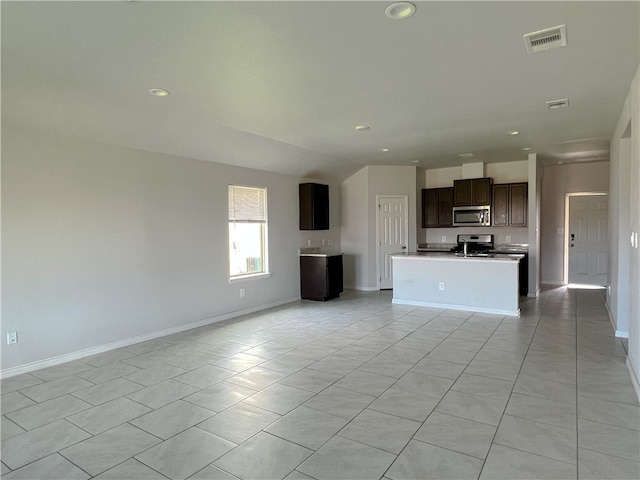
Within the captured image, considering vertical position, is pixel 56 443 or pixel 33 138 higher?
pixel 33 138

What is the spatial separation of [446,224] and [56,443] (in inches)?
296

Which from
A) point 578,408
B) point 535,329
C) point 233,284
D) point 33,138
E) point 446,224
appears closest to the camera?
point 578,408

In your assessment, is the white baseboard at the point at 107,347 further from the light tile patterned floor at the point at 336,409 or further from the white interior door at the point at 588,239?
the white interior door at the point at 588,239

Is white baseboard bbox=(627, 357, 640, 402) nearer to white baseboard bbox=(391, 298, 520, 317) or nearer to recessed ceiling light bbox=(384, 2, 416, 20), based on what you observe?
white baseboard bbox=(391, 298, 520, 317)

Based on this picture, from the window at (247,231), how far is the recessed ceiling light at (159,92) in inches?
99.2

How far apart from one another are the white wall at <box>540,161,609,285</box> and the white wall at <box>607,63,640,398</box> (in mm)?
2983

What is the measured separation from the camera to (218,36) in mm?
2502

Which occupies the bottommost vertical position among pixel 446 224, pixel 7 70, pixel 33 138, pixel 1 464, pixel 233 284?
pixel 1 464

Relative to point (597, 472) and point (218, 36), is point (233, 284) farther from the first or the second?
point (597, 472)

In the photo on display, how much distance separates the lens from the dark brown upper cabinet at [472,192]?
307 inches

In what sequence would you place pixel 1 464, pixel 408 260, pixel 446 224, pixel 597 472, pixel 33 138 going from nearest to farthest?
pixel 597 472, pixel 1 464, pixel 33 138, pixel 408 260, pixel 446 224

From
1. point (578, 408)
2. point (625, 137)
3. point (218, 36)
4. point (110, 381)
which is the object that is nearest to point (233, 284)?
point (110, 381)

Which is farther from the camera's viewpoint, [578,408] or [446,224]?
[446,224]

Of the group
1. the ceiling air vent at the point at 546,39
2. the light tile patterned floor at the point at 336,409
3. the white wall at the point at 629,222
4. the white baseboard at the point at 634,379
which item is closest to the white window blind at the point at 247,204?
the light tile patterned floor at the point at 336,409
